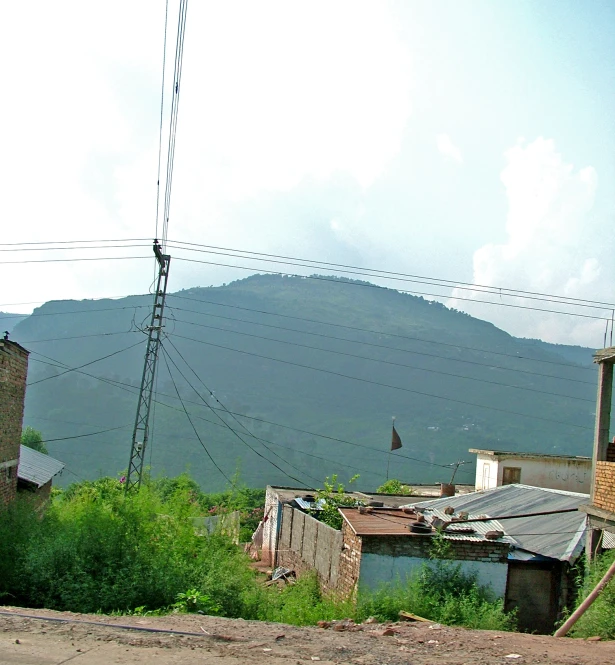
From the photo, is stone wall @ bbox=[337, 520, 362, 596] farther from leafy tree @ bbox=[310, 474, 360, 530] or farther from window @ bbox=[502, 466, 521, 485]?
window @ bbox=[502, 466, 521, 485]

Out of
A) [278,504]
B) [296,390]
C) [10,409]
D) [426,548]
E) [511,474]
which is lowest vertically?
[278,504]

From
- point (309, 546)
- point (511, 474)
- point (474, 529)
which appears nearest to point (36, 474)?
point (309, 546)

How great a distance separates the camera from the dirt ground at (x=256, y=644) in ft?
23.7

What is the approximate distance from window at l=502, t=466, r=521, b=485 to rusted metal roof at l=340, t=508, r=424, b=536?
55.0 feet

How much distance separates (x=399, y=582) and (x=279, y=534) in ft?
38.9

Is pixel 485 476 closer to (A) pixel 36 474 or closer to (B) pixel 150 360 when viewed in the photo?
(B) pixel 150 360

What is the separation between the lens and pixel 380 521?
1683 centimetres

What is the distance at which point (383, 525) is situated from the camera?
53.1 feet

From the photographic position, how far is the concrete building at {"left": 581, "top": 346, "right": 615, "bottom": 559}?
13422 mm

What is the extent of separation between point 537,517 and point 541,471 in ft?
55.1

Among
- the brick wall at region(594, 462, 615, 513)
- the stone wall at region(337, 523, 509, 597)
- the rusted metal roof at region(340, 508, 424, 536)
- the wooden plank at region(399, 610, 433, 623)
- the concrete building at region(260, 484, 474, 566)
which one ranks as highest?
the brick wall at region(594, 462, 615, 513)

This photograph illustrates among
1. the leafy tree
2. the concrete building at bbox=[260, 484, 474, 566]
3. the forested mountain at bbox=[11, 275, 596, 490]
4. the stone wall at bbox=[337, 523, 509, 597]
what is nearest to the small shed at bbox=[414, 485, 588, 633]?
the stone wall at bbox=[337, 523, 509, 597]

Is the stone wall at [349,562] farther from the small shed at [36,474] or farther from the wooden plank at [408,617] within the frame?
the small shed at [36,474]

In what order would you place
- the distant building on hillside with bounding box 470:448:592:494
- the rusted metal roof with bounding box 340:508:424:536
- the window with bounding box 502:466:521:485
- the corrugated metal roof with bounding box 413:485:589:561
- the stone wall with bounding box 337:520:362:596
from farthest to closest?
the window with bounding box 502:466:521:485 → the distant building on hillside with bounding box 470:448:592:494 → the corrugated metal roof with bounding box 413:485:589:561 → the rusted metal roof with bounding box 340:508:424:536 → the stone wall with bounding box 337:520:362:596
